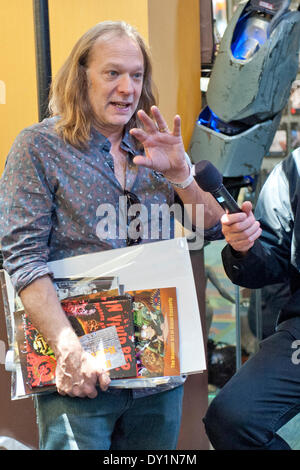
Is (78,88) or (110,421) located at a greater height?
(78,88)

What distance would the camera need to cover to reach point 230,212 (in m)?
1.44

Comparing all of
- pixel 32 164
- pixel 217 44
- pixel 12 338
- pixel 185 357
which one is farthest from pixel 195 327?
pixel 217 44

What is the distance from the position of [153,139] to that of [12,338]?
539mm

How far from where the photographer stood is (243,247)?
63.0 inches

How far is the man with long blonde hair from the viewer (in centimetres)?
137

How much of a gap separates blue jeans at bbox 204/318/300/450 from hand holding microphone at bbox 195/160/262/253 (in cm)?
30

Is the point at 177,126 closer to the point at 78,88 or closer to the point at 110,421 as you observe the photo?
the point at 78,88

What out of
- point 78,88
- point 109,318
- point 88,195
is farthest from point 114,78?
point 109,318

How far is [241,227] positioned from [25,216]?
0.47 metres

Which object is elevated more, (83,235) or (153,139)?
(153,139)

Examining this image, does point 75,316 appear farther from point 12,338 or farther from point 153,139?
point 153,139

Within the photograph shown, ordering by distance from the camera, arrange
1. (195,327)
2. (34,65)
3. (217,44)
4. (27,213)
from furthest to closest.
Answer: (217,44) → (34,65) → (195,327) → (27,213)

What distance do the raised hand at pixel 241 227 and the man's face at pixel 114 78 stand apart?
324mm

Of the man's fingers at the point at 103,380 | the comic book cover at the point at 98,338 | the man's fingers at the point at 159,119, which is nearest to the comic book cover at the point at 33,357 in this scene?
the comic book cover at the point at 98,338
